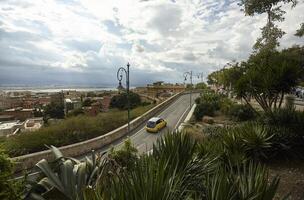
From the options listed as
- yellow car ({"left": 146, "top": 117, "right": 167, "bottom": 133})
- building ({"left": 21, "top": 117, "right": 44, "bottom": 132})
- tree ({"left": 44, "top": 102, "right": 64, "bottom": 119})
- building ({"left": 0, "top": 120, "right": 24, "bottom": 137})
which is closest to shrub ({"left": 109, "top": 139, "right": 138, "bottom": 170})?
building ({"left": 0, "top": 120, "right": 24, "bottom": 137})

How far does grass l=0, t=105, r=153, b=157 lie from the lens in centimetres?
1222

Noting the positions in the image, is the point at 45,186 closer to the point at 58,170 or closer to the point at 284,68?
the point at 58,170

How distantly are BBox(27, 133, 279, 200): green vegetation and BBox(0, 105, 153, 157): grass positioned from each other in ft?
18.9

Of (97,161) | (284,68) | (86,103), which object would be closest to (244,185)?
(97,161)

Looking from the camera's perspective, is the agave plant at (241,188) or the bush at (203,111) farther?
the bush at (203,111)

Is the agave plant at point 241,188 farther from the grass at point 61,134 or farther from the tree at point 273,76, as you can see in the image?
the grass at point 61,134

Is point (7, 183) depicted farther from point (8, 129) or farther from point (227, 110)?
point (227, 110)

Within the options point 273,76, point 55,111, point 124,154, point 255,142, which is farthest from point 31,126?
point 255,142

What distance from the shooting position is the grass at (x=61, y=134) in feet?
40.1

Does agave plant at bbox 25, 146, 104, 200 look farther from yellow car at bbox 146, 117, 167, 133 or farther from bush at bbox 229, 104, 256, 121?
bush at bbox 229, 104, 256, 121

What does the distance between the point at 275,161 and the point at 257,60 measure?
722 cm

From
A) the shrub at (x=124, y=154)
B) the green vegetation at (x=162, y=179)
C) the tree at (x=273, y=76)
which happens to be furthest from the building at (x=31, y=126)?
the tree at (x=273, y=76)

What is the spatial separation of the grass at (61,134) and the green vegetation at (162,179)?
18.9 ft

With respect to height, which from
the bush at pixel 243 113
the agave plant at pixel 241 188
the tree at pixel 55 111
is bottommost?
Answer: the tree at pixel 55 111
